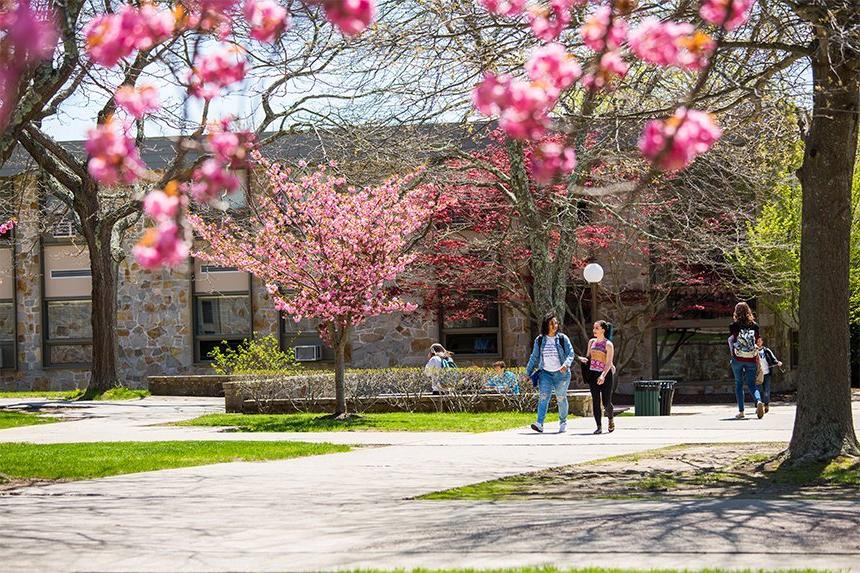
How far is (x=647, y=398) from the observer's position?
75.9 feet

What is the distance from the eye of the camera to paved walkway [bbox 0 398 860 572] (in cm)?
726

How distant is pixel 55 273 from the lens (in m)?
35.9

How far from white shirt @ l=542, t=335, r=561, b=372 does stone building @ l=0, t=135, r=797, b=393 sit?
1448 centimetres

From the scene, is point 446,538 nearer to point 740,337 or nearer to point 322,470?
point 322,470

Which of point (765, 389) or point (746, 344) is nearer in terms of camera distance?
point (746, 344)

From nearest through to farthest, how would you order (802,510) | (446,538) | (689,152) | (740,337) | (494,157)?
(689,152) → (446,538) → (802,510) → (740,337) → (494,157)

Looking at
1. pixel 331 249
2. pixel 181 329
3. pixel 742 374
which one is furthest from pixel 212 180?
pixel 181 329

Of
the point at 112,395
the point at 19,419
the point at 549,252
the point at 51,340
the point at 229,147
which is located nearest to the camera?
the point at 229,147

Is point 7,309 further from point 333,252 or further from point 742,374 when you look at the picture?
point 742,374

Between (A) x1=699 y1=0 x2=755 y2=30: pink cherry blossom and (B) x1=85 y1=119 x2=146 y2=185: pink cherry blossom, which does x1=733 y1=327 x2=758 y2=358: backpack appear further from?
(B) x1=85 y1=119 x2=146 y2=185: pink cherry blossom

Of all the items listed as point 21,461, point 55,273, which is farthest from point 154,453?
point 55,273

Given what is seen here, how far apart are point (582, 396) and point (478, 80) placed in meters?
10.5

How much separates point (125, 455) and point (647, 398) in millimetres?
10917

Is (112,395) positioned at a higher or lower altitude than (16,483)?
higher
